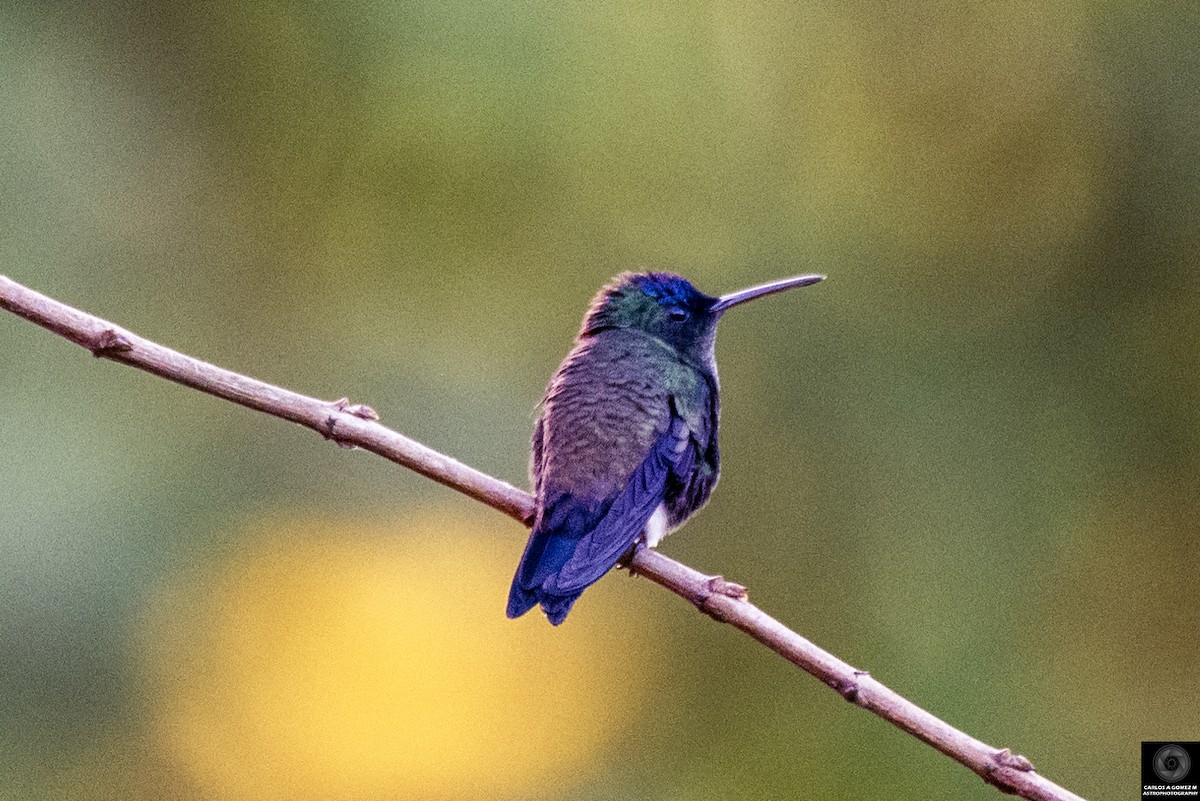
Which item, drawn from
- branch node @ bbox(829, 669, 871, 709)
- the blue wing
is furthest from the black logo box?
the blue wing

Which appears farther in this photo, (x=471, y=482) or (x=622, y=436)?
(x=622, y=436)

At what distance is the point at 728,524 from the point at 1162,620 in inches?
111

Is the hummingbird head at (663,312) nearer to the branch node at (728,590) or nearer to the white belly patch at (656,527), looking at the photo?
the white belly patch at (656,527)

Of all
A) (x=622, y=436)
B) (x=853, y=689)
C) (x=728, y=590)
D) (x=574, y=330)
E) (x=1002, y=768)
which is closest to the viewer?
(x=1002, y=768)

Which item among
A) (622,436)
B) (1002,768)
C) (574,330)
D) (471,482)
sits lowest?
(1002,768)

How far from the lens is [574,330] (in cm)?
852

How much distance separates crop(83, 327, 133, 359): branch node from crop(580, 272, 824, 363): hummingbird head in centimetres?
189

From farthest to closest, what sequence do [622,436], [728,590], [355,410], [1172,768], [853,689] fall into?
[1172,768]
[622,436]
[355,410]
[728,590]
[853,689]

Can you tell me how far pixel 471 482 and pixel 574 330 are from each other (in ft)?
18.4

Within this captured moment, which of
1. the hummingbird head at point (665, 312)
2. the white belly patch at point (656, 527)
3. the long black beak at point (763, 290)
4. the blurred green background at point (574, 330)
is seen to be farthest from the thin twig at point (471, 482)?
the blurred green background at point (574, 330)

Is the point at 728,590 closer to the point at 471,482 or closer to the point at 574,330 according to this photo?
the point at 471,482

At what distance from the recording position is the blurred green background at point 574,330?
7.07 meters

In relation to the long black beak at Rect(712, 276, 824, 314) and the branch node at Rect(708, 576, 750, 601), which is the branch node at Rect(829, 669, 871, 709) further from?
the long black beak at Rect(712, 276, 824, 314)

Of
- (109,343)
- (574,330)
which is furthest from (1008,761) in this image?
(574,330)
